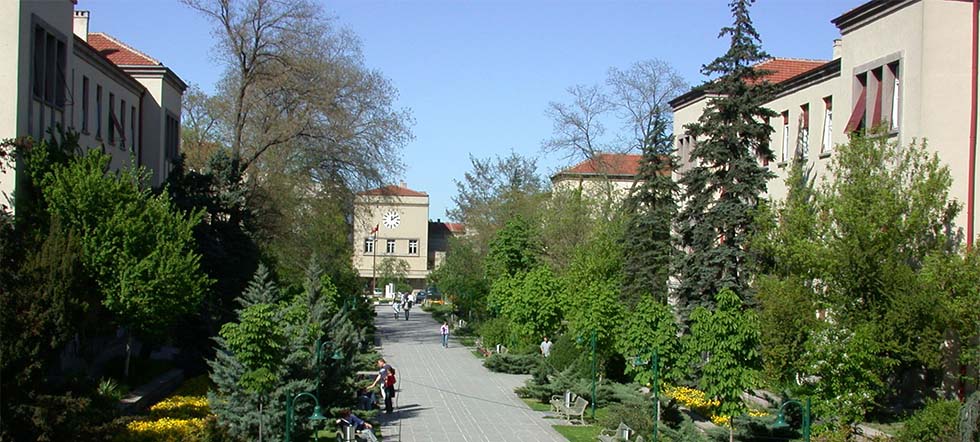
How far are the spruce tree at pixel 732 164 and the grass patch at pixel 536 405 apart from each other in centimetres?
571

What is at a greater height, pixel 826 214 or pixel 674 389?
pixel 826 214

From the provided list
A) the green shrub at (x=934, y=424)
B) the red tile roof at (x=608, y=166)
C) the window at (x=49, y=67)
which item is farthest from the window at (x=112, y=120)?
the red tile roof at (x=608, y=166)

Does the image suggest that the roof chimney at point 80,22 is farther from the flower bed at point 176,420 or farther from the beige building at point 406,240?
the beige building at point 406,240

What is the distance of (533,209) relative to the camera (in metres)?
62.0

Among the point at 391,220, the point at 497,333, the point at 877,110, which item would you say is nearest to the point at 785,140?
the point at 877,110

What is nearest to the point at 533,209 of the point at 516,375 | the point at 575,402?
the point at 516,375

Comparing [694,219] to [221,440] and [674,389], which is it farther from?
[221,440]

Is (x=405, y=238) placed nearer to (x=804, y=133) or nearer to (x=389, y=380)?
(x=804, y=133)

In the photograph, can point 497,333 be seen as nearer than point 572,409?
No

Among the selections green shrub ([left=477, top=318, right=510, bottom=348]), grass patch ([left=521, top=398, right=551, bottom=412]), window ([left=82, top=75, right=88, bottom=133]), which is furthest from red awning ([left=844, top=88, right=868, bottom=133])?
green shrub ([left=477, top=318, right=510, bottom=348])

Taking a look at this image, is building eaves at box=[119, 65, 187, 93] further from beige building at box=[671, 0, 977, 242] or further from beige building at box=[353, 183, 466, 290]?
beige building at box=[353, 183, 466, 290]

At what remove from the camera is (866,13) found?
2731 cm

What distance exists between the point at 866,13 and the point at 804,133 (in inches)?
270

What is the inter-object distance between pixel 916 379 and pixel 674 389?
6.46m
